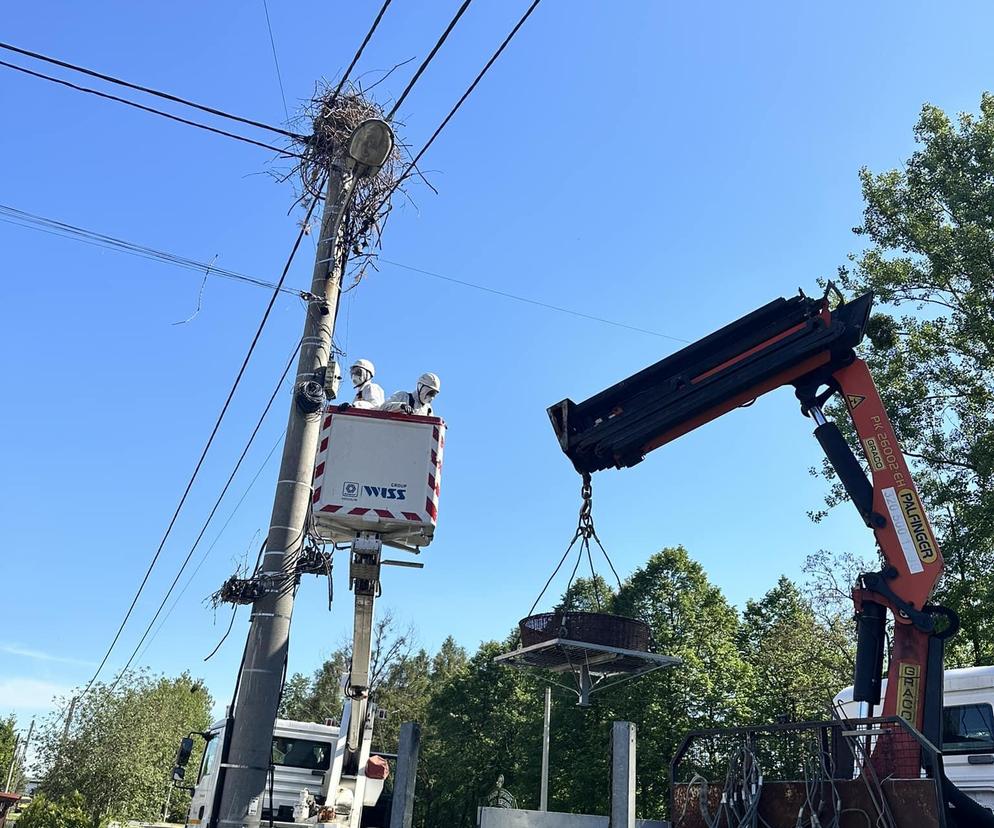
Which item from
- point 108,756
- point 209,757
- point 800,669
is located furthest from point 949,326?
point 108,756

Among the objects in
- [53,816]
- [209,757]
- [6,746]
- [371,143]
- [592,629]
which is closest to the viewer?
[592,629]

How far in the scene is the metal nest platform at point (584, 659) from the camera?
6055mm

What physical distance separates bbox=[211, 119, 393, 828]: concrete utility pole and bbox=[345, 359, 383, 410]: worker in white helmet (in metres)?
0.31

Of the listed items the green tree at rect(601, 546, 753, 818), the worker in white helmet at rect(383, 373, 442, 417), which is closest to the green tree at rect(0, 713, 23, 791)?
the green tree at rect(601, 546, 753, 818)

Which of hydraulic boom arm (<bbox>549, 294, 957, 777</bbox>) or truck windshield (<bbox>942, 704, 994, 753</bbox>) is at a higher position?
hydraulic boom arm (<bbox>549, 294, 957, 777</bbox>)

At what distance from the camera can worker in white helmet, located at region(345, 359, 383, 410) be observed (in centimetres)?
795

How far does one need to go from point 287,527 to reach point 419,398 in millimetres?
1601

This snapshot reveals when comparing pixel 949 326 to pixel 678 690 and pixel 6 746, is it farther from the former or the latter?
pixel 6 746

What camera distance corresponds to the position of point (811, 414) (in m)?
7.97

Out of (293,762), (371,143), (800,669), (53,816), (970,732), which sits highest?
(371,143)

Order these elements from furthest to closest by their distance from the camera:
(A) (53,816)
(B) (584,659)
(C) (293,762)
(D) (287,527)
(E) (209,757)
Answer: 1. (A) (53,816)
2. (E) (209,757)
3. (C) (293,762)
4. (D) (287,527)
5. (B) (584,659)

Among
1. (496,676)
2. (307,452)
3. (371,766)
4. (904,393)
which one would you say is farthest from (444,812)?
(307,452)

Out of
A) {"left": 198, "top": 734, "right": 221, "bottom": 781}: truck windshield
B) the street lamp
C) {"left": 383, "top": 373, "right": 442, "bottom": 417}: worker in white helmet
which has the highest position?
the street lamp

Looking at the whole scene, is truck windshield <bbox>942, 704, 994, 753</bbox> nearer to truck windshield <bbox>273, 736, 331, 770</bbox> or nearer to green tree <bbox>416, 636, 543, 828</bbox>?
truck windshield <bbox>273, 736, 331, 770</bbox>
